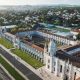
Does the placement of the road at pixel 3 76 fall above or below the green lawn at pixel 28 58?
above

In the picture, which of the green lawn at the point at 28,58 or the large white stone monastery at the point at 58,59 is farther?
the green lawn at the point at 28,58

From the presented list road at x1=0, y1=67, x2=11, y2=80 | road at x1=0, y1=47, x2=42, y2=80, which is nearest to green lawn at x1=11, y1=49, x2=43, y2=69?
road at x1=0, y1=47, x2=42, y2=80

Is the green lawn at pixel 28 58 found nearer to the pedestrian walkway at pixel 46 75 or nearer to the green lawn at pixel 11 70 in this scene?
the pedestrian walkway at pixel 46 75

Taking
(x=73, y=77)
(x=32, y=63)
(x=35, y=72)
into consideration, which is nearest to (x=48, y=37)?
(x=32, y=63)

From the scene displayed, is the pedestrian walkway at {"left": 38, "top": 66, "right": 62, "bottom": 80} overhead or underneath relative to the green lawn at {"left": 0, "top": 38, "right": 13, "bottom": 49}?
overhead

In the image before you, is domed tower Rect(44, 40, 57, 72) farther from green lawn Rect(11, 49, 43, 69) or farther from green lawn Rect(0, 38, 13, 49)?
green lawn Rect(0, 38, 13, 49)

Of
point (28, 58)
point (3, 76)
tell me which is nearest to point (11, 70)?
point (3, 76)

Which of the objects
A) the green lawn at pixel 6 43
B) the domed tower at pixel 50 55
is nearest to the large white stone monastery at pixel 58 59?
the domed tower at pixel 50 55

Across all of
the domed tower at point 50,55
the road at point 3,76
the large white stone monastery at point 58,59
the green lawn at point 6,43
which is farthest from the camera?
the green lawn at point 6,43

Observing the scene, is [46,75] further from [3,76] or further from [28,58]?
[28,58]
